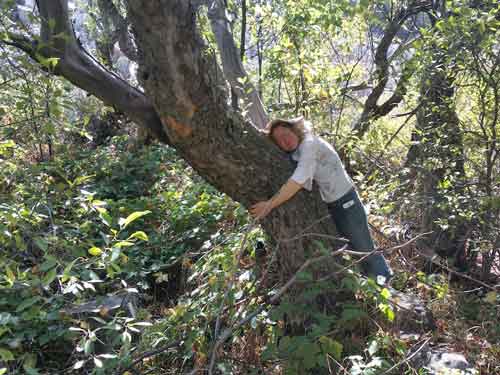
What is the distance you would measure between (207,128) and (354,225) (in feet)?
4.93

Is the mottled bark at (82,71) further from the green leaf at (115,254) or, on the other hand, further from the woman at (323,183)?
the green leaf at (115,254)

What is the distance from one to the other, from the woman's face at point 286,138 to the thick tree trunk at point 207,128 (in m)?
0.09

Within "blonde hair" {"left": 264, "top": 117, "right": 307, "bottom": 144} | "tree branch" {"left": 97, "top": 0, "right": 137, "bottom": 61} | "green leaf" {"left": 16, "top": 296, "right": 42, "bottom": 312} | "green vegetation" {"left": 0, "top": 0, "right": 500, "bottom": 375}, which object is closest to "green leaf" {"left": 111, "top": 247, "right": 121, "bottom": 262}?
"green vegetation" {"left": 0, "top": 0, "right": 500, "bottom": 375}

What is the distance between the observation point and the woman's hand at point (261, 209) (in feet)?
10.9

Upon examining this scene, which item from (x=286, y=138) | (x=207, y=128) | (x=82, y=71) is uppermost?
(x=82, y=71)

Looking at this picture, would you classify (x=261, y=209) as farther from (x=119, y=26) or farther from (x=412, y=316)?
(x=119, y=26)

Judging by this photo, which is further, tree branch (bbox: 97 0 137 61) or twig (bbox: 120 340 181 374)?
tree branch (bbox: 97 0 137 61)

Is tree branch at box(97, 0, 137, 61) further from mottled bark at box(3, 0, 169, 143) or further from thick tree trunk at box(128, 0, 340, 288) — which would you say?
thick tree trunk at box(128, 0, 340, 288)

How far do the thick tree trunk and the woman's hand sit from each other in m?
0.08

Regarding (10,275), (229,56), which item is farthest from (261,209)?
(229,56)

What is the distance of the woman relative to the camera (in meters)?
3.36

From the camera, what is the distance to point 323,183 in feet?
12.3

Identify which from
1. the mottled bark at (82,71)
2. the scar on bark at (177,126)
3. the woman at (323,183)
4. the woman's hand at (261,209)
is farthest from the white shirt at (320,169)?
the mottled bark at (82,71)

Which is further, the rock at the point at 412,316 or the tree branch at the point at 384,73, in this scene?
the tree branch at the point at 384,73
